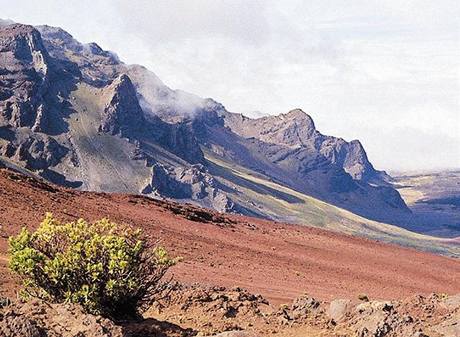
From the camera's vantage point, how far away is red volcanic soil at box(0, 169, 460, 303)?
104 feet

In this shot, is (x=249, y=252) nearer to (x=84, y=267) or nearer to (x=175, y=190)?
(x=84, y=267)

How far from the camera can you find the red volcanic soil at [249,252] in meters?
31.7

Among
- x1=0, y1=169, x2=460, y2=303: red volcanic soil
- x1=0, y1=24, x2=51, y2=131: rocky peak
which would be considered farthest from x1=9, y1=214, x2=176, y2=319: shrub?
x1=0, y1=24, x2=51, y2=131: rocky peak

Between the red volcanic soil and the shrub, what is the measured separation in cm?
573

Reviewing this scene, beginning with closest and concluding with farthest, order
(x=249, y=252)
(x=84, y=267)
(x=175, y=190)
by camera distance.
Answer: (x=84, y=267) → (x=249, y=252) → (x=175, y=190)

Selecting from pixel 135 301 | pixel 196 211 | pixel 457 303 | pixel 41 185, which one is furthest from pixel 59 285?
pixel 196 211

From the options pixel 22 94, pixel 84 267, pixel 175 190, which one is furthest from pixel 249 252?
pixel 22 94

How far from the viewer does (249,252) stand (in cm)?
4050

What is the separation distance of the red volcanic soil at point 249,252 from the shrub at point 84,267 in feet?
18.8

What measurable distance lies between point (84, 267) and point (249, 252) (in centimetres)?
2854

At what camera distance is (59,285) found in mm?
12859

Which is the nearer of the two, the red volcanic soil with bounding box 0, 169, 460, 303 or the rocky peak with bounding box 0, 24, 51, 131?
the red volcanic soil with bounding box 0, 169, 460, 303

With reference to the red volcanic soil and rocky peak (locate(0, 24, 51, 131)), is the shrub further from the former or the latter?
rocky peak (locate(0, 24, 51, 131))

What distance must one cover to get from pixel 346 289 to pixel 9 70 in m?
177
